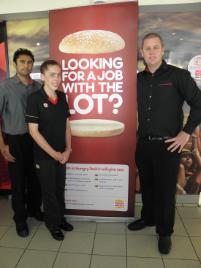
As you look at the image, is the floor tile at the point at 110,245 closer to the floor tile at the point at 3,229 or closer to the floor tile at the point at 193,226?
the floor tile at the point at 193,226

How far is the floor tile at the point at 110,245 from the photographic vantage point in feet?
7.13

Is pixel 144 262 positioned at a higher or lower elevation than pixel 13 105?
lower

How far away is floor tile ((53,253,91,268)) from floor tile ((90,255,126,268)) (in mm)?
53

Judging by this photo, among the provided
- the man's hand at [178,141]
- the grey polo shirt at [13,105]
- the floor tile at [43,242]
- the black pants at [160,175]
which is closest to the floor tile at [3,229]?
the floor tile at [43,242]

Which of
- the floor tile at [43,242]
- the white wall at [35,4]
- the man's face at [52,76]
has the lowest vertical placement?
the floor tile at [43,242]

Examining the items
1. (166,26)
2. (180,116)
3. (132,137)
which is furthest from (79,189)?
(166,26)

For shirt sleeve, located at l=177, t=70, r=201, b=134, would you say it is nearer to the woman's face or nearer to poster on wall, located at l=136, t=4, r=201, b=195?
poster on wall, located at l=136, t=4, r=201, b=195

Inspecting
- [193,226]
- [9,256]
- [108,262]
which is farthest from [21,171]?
[193,226]

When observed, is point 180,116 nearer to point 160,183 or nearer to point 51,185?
point 160,183

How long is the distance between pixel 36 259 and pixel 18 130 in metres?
1.04

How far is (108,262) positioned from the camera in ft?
→ 6.73

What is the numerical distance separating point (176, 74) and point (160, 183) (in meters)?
0.86

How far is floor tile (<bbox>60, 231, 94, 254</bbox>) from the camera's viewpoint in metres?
2.20

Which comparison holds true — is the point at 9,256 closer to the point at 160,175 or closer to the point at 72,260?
the point at 72,260
